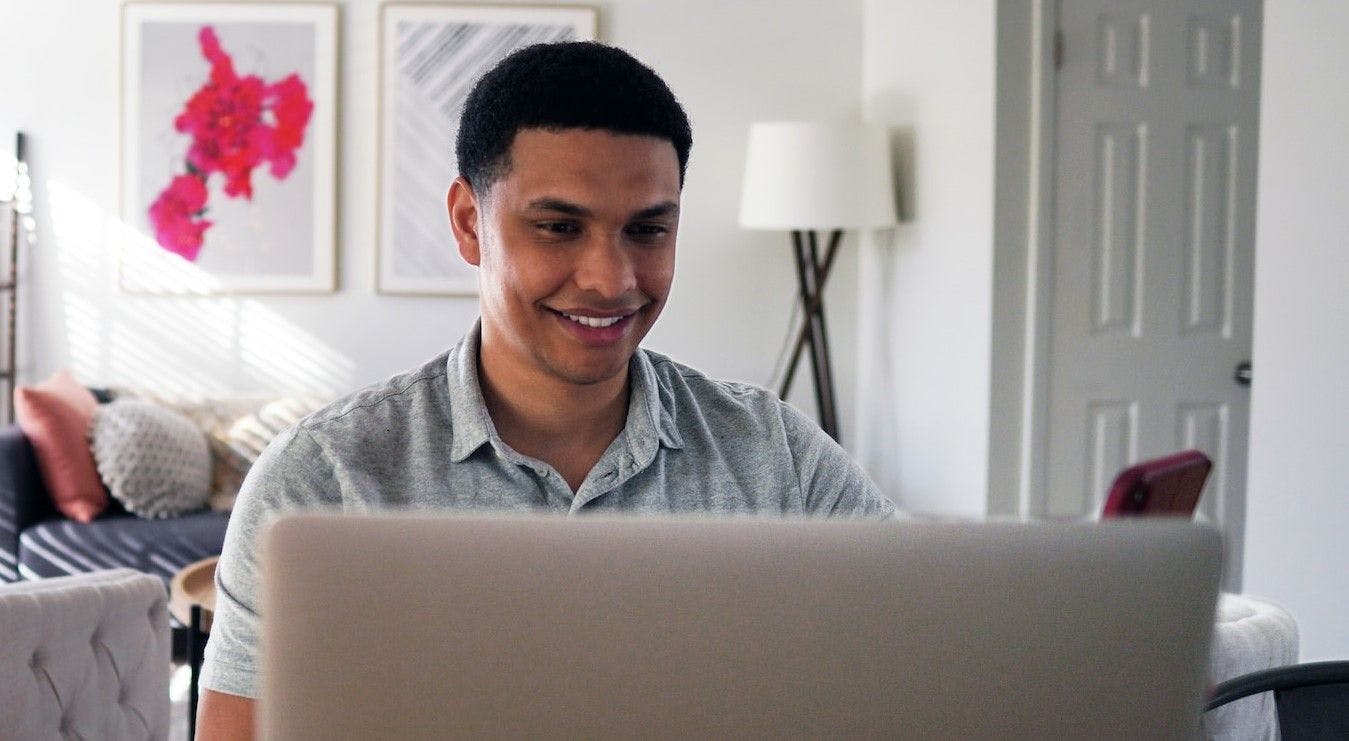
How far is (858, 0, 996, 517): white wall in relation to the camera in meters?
3.96

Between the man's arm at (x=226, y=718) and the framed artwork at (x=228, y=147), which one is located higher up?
the framed artwork at (x=228, y=147)

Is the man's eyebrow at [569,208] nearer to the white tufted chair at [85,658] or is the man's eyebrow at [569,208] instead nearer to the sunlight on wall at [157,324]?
the white tufted chair at [85,658]

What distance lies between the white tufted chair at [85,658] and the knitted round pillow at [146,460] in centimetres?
209

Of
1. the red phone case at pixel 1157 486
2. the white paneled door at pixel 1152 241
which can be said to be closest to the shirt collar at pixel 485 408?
the red phone case at pixel 1157 486

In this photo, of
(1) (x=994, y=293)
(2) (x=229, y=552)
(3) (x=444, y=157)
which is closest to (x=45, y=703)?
(2) (x=229, y=552)

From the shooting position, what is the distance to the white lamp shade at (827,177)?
14.9 feet

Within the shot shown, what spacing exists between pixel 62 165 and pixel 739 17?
2.40m

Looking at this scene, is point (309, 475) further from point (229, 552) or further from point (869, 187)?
point (869, 187)

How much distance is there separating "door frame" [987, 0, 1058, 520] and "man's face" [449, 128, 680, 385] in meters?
2.68

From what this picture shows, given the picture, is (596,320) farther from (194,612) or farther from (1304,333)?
(1304,333)

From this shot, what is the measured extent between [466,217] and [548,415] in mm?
219

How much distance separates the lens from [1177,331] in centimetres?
396

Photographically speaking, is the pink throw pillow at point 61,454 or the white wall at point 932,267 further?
the pink throw pillow at point 61,454

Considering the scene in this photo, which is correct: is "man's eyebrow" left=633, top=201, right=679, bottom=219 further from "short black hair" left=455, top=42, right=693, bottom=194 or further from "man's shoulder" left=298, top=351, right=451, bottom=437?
"man's shoulder" left=298, top=351, right=451, bottom=437
